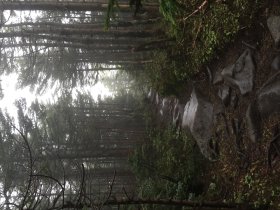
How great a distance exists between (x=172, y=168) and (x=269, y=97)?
4134 millimetres

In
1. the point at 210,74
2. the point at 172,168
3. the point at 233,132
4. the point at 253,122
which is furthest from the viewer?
the point at 172,168

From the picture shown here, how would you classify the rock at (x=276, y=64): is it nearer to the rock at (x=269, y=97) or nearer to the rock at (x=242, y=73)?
the rock at (x=269, y=97)

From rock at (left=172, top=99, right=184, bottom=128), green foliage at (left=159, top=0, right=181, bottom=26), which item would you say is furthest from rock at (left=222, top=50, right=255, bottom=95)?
green foliage at (left=159, top=0, right=181, bottom=26)

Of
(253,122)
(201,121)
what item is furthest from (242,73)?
(201,121)

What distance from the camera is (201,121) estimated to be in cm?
847

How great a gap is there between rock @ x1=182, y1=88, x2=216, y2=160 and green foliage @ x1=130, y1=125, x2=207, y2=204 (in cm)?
42

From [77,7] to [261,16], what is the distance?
187 inches

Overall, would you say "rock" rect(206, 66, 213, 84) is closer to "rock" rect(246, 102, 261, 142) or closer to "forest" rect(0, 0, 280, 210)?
"forest" rect(0, 0, 280, 210)

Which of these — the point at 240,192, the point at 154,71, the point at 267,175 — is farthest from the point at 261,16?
the point at 154,71

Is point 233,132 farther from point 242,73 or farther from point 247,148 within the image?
point 242,73

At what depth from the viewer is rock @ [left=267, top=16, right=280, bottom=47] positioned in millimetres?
6055

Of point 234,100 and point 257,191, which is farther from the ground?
point 234,100

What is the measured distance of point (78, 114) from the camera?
1802cm

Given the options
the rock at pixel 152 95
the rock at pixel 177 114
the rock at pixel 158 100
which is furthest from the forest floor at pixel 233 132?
the rock at pixel 152 95
